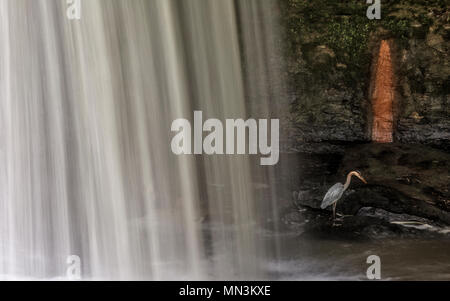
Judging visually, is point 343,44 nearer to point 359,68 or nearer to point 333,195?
point 359,68

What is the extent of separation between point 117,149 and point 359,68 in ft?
11.2

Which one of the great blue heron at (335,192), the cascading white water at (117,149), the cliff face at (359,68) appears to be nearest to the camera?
the cascading white water at (117,149)

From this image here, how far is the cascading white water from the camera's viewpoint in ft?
16.1

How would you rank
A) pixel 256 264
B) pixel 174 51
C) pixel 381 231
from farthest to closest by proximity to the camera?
pixel 174 51
pixel 381 231
pixel 256 264

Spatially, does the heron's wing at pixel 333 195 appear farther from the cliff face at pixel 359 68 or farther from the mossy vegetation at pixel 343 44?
the mossy vegetation at pixel 343 44

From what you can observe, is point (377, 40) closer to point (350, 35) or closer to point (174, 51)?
point (350, 35)

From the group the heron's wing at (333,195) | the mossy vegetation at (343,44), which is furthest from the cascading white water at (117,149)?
the mossy vegetation at (343,44)

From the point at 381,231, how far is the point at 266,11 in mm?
3187

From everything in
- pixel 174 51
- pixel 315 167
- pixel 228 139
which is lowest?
pixel 315 167

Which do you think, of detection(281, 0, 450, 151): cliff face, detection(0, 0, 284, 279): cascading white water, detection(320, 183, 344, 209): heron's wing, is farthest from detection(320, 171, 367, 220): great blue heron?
detection(0, 0, 284, 279): cascading white water

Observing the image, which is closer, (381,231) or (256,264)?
(256,264)

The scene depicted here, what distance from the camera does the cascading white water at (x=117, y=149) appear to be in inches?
193
